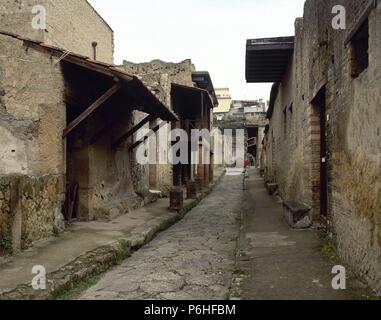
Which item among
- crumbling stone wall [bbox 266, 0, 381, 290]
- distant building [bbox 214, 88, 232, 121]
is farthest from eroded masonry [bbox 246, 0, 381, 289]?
distant building [bbox 214, 88, 232, 121]

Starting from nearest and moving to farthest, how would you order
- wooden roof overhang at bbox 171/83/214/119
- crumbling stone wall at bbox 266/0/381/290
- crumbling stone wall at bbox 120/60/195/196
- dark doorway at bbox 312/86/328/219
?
crumbling stone wall at bbox 266/0/381/290, dark doorway at bbox 312/86/328/219, crumbling stone wall at bbox 120/60/195/196, wooden roof overhang at bbox 171/83/214/119

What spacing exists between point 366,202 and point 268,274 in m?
1.26

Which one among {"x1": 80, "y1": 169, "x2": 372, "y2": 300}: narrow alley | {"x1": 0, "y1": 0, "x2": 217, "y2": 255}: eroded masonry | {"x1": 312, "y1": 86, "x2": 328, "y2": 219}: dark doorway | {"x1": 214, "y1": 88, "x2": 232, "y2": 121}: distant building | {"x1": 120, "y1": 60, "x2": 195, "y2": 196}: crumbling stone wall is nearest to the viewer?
{"x1": 80, "y1": 169, "x2": 372, "y2": 300}: narrow alley

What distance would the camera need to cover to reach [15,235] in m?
4.54

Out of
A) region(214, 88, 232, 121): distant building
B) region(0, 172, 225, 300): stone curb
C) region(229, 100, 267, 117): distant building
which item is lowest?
region(0, 172, 225, 300): stone curb

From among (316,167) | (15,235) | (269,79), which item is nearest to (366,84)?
(316,167)

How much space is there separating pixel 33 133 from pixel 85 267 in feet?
7.75

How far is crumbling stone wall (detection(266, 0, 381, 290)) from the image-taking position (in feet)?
10.6

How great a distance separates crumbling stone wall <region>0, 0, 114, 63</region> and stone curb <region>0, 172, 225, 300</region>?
8381 millimetres

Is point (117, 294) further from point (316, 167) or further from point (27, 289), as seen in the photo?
point (316, 167)

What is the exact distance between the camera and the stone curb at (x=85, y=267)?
3.34 meters

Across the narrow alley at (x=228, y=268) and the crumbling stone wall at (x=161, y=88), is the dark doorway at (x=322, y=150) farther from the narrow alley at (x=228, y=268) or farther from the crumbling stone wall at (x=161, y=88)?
the crumbling stone wall at (x=161, y=88)

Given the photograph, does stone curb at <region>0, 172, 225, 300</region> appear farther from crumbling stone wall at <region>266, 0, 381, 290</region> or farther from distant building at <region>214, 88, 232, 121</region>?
distant building at <region>214, 88, 232, 121</region>

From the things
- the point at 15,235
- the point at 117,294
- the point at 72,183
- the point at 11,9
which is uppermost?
the point at 11,9
